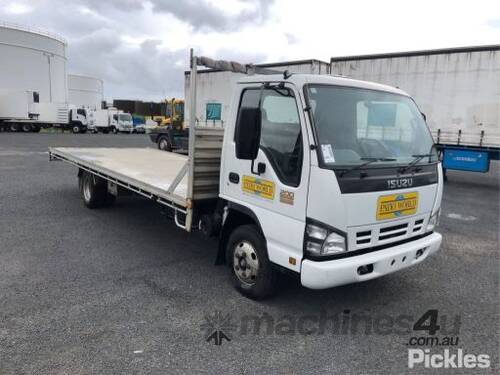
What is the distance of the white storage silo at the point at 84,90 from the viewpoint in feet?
206

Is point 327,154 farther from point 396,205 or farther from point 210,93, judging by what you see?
point 210,93

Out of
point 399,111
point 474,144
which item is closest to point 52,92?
point 474,144

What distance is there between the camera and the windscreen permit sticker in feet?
11.0

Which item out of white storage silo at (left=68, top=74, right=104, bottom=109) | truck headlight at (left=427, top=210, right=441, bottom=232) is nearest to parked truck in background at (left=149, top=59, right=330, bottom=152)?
truck headlight at (left=427, top=210, right=441, bottom=232)

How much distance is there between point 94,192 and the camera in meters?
7.29

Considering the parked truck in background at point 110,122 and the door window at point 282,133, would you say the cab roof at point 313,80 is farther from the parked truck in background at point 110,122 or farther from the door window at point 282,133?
the parked truck in background at point 110,122

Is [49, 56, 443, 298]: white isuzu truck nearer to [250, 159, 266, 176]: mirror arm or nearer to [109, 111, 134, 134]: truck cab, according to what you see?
[250, 159, 266, 176]: mirror arm

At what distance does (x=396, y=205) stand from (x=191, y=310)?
7.04 feet

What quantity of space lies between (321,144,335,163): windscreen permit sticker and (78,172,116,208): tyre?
16.1 feet

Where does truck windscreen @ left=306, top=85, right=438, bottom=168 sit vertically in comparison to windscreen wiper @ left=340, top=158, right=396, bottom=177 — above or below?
above

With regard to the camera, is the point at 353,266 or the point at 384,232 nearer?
the point at 353,266

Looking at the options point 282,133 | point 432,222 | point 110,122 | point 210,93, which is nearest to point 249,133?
point 282,133

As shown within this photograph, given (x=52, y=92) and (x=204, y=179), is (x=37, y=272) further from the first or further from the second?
(x=52, y=92)

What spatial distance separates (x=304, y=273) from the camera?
11.1 feet
